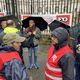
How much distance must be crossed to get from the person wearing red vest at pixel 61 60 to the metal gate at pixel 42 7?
17.9 ft

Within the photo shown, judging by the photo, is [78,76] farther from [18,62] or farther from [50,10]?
[50,10]

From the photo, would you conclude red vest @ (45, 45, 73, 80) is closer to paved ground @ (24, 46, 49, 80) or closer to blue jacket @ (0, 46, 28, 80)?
blue jacket @ (0, 46, 28, 80)

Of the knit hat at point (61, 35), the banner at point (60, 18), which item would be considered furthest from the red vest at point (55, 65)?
the banner at point (60, 18)

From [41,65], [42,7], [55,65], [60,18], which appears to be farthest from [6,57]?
[42,7]

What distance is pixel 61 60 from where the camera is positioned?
384cm

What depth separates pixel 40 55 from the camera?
8406 millimetres

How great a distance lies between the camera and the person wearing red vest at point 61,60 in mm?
3792

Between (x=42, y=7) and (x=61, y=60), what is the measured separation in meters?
6.05

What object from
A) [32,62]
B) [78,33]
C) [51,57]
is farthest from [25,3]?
[51,57]

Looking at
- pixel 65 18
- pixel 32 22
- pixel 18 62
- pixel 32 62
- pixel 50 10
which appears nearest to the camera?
pixel 18 62

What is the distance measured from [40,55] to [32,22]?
185 centimetres

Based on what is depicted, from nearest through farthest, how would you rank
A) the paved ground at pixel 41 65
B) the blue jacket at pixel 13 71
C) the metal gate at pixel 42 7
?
the blue jacket at pixel 13 71 → the paved ground at pixel 41 65 → the metal gate at pixel 42 7

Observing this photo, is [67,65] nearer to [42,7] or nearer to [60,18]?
[60,18]

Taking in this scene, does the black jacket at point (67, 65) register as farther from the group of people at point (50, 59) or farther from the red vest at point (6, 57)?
the red vest at point (6, 57)
